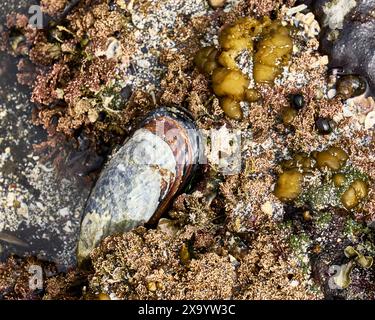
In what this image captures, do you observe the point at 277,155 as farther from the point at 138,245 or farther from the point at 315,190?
the point at 138,245

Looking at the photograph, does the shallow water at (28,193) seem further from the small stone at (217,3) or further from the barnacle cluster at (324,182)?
the barnacle cluster at (324,182)

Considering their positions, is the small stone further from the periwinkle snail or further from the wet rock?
the periwinkle snail

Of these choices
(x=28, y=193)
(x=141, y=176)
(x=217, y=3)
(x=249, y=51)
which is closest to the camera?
(x=141, y=176)

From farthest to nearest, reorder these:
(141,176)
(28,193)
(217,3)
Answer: (28,193) < (217,3) < (141,176)

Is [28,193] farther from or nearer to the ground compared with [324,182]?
nearer to the ground

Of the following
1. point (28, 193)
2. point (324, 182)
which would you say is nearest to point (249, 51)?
point (324, 182)

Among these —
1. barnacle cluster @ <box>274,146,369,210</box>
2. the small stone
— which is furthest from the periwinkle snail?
the small stone

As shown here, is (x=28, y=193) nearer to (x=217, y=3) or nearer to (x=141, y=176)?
(x=141, y=176)
